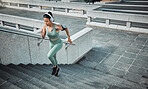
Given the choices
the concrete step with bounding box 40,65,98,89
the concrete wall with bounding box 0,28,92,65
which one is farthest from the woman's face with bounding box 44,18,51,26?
the concrete step with bounding box 40,65,98,89

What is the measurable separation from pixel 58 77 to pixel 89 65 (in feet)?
7.38

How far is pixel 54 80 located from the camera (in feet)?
17.8

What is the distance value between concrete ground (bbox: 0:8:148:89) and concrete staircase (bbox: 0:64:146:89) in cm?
61

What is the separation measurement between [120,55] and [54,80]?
4219mm

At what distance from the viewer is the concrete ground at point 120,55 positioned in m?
6.79

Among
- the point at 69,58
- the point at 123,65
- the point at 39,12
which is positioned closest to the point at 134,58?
the point at 123,65

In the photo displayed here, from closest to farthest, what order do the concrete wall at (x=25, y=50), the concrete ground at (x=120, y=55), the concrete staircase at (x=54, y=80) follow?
the concrete staircase at (x=54, y=80)
the concrete wall at (x=25, y=50)
the concrete ground at (x=120, y=55)

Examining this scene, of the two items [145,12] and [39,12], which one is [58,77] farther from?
[39,12]

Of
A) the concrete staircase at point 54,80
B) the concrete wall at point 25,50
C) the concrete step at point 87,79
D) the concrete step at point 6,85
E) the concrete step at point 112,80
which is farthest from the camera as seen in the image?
the concrete wall at point 25,50

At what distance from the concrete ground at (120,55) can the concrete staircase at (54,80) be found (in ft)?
2.01

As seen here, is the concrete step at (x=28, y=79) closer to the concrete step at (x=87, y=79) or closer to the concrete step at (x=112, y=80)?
the concrete step at (x=87, y=79)

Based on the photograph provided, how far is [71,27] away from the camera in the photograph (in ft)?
42.5

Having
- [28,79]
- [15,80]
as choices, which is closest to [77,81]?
[28,79]

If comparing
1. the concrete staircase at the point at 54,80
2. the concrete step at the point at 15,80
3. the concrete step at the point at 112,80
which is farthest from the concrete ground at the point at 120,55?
the concrete step at the point at 15,80
